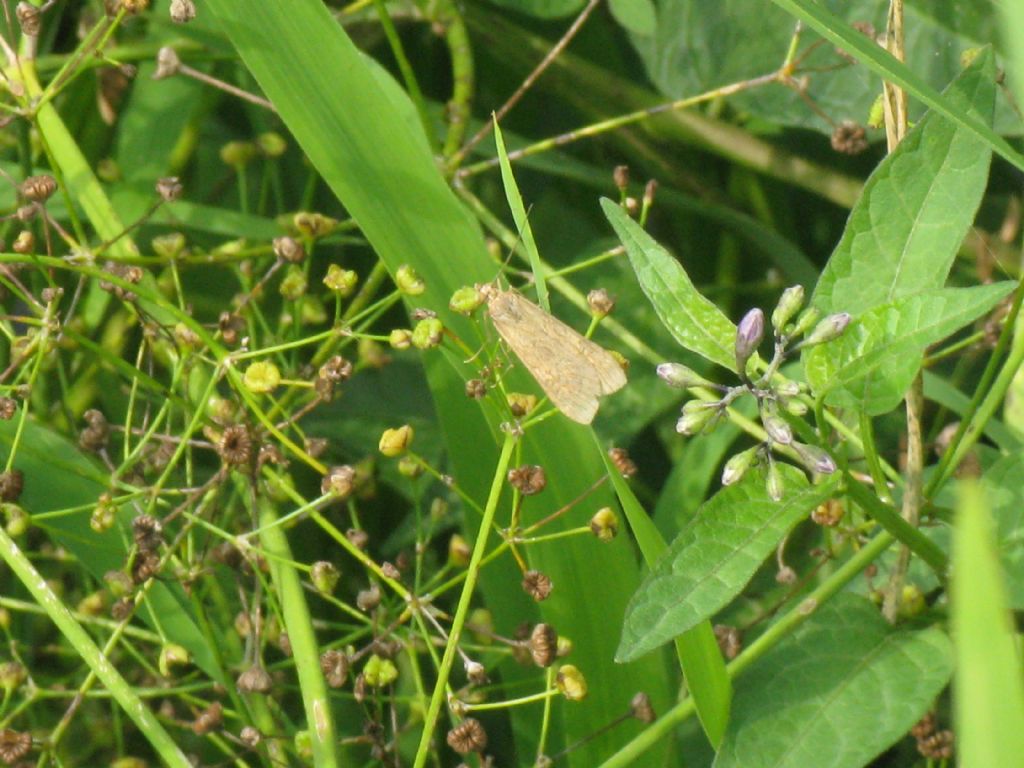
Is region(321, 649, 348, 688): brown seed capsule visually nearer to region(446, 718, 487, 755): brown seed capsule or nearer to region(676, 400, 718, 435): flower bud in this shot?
region(446, 718, 487, 755): brown seed capsule

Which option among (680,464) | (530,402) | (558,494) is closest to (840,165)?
(680,464)

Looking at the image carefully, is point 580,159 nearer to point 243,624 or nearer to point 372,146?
point 372,146

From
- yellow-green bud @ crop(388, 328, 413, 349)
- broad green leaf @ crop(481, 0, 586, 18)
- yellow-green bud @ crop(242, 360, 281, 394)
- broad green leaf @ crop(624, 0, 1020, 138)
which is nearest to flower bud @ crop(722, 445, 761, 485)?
yellow-green bud @ crop(388, 328, 413, 349)

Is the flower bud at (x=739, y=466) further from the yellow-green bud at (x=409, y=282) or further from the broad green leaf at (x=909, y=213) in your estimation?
the yellow-green bud at (x=409, y=282)

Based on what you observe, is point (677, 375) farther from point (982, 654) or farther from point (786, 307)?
point (982, 654)

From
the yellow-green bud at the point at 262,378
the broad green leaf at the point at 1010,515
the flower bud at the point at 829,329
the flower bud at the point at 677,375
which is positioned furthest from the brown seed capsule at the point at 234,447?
the broad green leaf at the point at 1010,515

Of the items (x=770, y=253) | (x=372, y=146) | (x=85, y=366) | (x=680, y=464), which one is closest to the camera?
(x=372, y=146)
